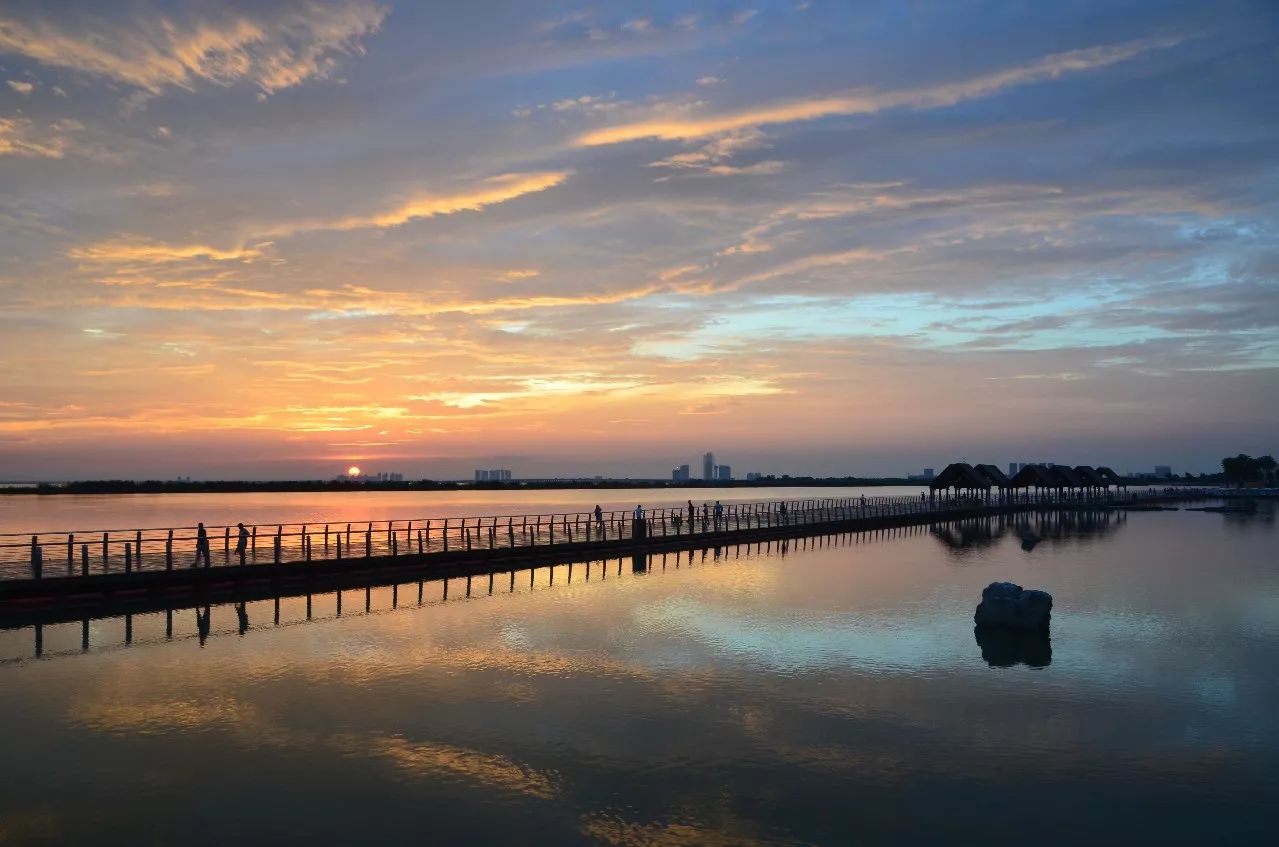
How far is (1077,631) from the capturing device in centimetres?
2931

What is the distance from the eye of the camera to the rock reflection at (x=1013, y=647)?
2436 cm

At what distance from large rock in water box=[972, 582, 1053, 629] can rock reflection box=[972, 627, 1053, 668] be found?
0.25 meters

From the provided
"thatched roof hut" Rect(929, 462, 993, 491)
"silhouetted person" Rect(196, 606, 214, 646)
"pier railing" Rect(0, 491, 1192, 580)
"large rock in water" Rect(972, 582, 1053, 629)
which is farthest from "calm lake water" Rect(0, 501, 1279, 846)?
"thatched roof hut" Rect(929, 462, 993, 491)

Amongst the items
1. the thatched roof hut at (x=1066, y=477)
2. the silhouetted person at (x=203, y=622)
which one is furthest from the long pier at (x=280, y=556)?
the thatched roof hut at (x=1066, y=477)

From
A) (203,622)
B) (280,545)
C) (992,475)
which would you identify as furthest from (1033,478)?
(203,622)

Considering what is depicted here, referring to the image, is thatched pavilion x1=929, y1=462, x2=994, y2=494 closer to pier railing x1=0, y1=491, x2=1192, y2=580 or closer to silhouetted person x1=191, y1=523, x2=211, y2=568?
pier railing x1=0, y1=491, x2=1192, y2=580

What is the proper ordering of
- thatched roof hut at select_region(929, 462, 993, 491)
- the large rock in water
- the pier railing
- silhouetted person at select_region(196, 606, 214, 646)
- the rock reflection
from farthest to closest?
thatched roof hut at select_region(929, 462, 993, 491), the pier railing, the large rock in water, silhouetted person at select_region(196, 606, 214, 646), the rock reflection

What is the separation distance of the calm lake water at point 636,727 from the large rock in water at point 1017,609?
127 cm

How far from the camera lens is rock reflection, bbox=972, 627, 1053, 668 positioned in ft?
79.9

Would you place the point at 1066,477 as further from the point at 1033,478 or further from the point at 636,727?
the point at 636,727

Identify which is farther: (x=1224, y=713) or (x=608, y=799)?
(x=1224, y=713)

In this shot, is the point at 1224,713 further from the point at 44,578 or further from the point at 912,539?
the point at 912,539

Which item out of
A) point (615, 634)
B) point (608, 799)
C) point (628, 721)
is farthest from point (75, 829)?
point (615, 634)

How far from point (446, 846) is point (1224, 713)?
17.4m
